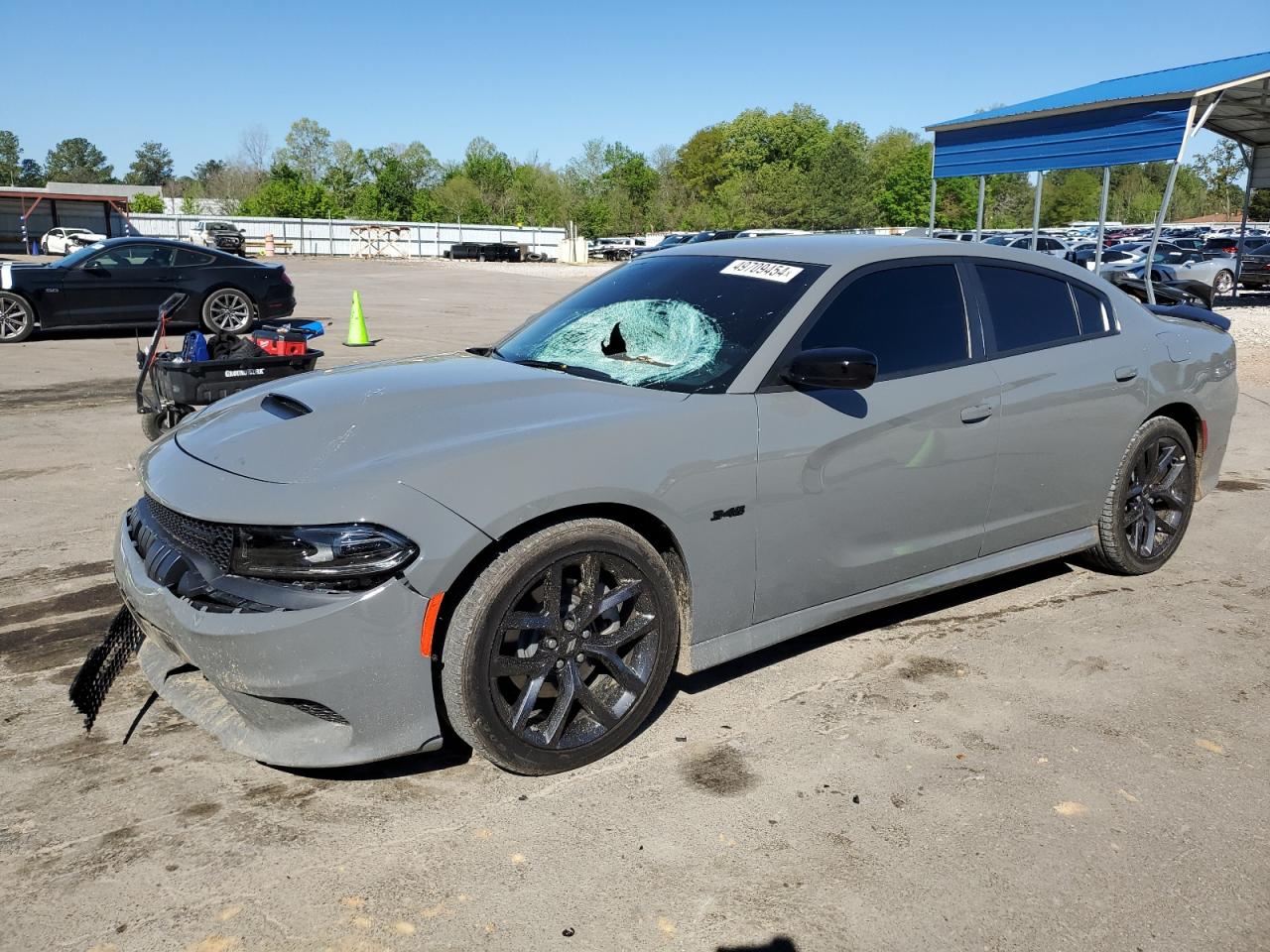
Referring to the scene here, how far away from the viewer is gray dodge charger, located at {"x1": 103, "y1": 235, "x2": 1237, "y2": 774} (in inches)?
115

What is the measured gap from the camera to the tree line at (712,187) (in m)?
78.6

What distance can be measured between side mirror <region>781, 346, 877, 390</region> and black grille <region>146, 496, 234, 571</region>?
1.89 m

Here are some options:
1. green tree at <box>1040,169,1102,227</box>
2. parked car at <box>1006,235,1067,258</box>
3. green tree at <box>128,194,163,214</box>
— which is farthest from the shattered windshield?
green tree at <box>1040,169,1102,227</box>

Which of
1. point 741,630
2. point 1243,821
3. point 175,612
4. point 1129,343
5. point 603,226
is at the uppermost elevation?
point 603,226

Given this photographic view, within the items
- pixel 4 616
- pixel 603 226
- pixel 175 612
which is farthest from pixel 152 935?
pixel 603 226

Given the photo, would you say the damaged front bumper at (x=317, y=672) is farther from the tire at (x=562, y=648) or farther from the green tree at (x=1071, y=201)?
the green tree at (x=1071, y=201)

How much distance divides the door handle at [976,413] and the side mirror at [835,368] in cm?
74

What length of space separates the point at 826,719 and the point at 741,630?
45 centimetres

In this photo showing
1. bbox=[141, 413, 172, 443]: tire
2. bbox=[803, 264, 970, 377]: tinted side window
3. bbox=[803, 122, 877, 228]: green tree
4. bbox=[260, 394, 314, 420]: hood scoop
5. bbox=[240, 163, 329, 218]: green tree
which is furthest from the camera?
bbox=[240, 163, 329, 218]: green tree

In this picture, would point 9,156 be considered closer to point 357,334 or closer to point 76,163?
point 76,163

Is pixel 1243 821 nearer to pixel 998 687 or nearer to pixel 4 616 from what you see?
pixel 998 687

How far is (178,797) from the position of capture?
3.11 metres

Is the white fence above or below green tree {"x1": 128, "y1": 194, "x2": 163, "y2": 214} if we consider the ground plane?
below

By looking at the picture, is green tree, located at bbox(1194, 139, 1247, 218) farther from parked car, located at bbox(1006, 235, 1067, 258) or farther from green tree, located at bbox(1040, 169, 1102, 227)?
parked car, located at bbox(1006, 235, 1067, 258)
